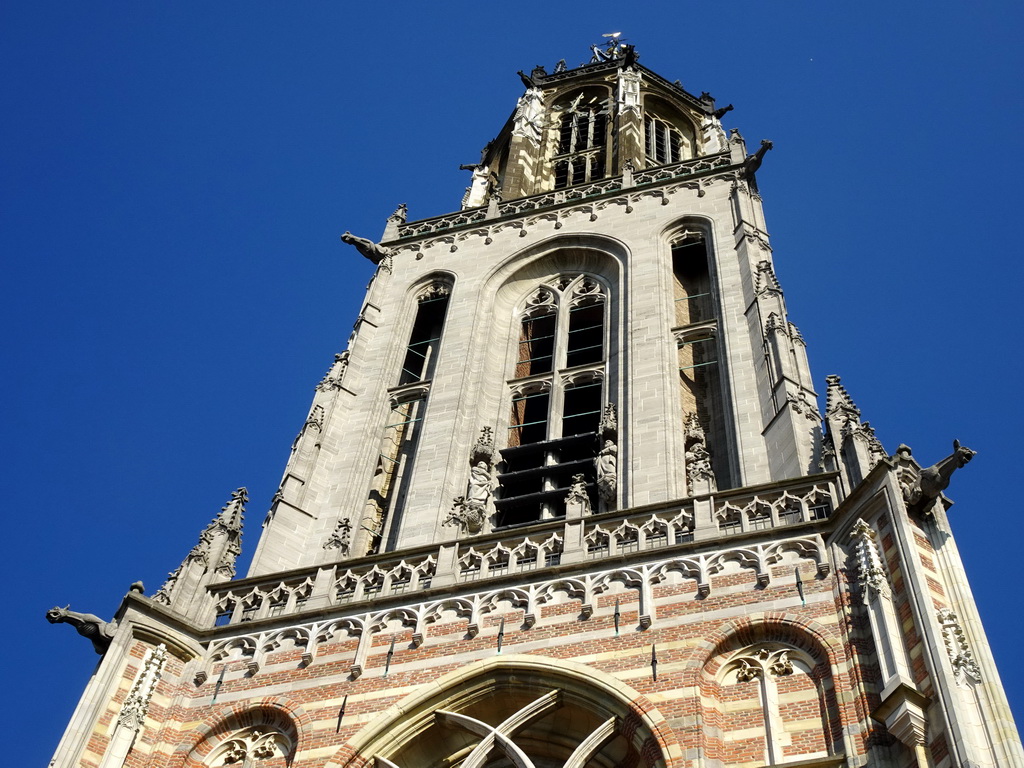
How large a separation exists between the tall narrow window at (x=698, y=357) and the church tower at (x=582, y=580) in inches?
2.6

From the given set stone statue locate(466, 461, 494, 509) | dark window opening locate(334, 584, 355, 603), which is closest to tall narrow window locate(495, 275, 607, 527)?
stone statue locate(466, 461, 494, 509)

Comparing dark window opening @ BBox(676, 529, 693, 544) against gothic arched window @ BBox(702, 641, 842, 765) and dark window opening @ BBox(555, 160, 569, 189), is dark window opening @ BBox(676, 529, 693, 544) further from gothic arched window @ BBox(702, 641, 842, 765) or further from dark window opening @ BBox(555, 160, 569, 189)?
dark window opening @ BBox(555, 160, 569, 189)

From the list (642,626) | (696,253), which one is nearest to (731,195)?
(696,253)

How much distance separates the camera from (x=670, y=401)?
23.5 m

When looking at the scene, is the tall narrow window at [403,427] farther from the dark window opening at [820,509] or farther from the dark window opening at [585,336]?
the dark window opening at [820,509]

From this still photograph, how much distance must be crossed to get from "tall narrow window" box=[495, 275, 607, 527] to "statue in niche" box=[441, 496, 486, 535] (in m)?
0.74

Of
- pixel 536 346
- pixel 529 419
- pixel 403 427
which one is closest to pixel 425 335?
pixel 536 346

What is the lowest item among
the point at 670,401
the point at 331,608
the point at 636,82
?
the point at 331,608

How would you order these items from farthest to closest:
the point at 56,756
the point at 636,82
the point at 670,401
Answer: the point at 636,82, the point at 670,401, the point at 56,756

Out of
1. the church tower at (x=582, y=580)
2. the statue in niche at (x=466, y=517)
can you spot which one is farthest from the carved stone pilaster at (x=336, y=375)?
the statue in niche at (x=466, y=517)

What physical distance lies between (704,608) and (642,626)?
79cm

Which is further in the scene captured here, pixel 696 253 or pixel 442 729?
pixel 696 253

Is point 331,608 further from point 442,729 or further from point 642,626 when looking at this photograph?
point 642,626

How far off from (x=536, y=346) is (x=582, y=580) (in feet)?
36.9
